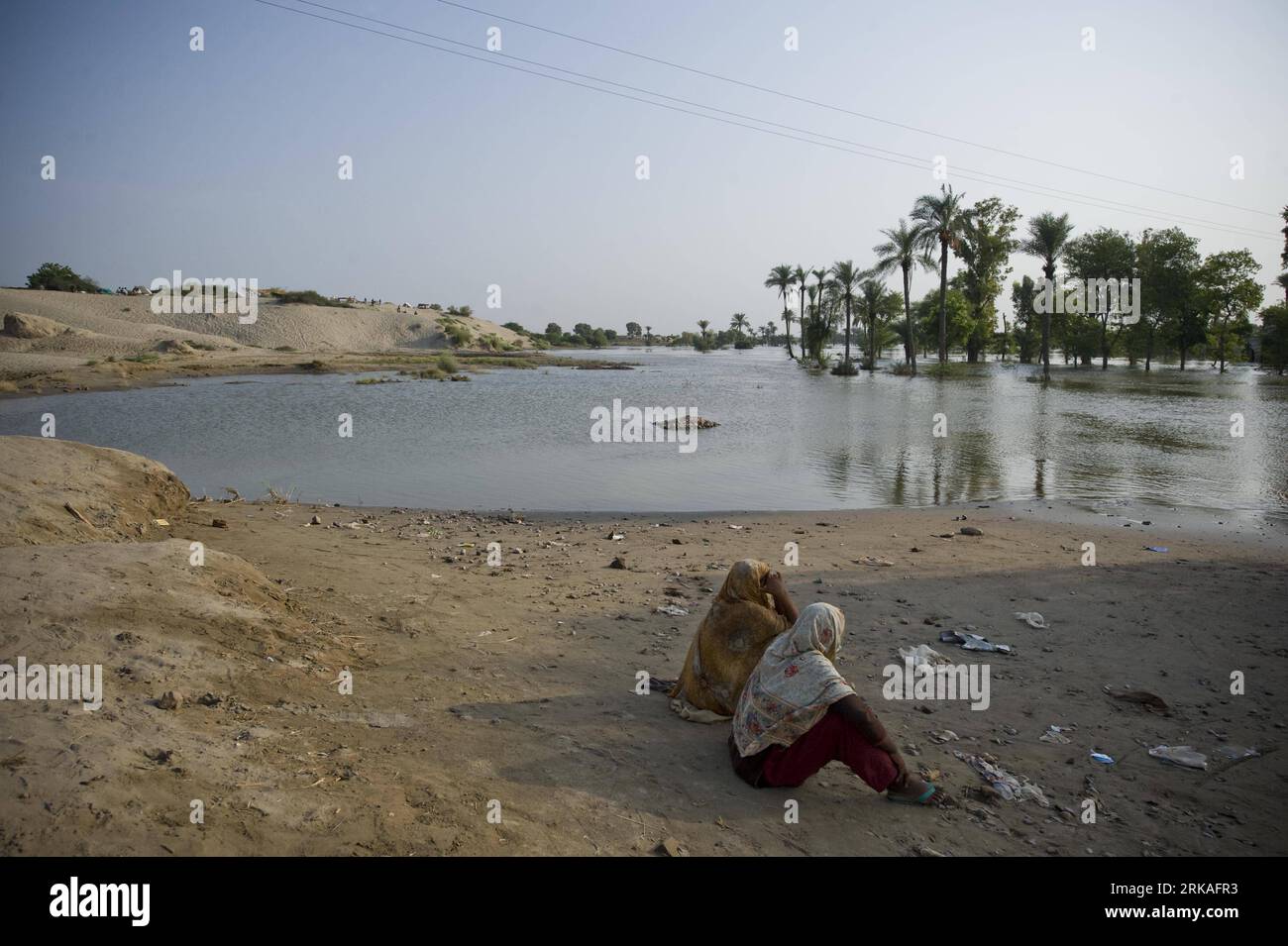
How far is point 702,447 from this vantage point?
62.9 feet

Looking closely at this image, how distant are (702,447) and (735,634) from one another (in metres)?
14.8

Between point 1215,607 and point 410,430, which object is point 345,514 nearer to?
point 1215,607

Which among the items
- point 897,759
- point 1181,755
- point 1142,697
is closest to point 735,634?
point 897,759

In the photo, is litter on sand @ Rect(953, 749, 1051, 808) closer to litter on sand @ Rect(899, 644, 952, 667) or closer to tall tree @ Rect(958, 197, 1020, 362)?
litter on sand @ Rect(899, 644, 952, 667)

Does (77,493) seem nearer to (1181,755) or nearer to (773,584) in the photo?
(773,584)

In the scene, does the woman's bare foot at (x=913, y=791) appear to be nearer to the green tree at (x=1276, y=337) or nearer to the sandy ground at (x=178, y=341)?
the sandy ground at (x=178, y=341)

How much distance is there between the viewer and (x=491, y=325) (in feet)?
352

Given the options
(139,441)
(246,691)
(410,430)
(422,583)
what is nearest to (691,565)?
(422,583)

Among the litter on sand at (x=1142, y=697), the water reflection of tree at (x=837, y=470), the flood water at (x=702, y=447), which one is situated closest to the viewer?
the litter on sand at (x=1142, y=697)

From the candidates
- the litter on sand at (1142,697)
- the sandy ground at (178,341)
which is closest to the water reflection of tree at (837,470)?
the litter on sand at (1142,697)

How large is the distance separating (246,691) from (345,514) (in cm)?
659

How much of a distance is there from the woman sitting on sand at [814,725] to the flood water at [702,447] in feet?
26.1

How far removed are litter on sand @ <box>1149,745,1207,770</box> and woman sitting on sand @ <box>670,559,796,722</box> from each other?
2306 millimetres

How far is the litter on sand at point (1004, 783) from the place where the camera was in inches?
154
